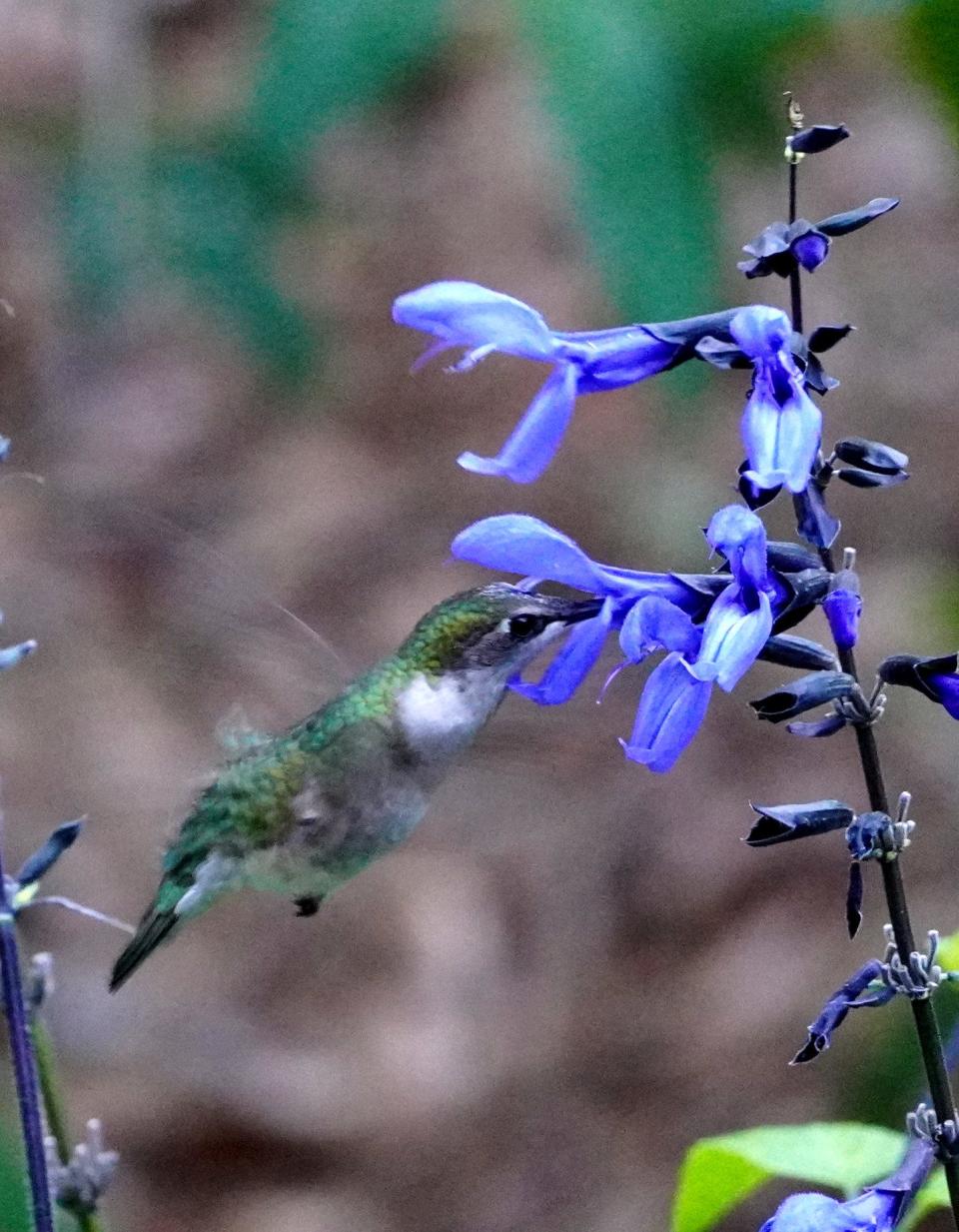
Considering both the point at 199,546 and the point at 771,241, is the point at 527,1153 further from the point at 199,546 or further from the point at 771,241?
the point at 771,241

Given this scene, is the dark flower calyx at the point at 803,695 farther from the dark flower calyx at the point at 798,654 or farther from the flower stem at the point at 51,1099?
the flower stem at the point at 51,1099

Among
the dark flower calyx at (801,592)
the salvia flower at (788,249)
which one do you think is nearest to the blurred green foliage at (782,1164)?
the dark flower calyx at (801,592)

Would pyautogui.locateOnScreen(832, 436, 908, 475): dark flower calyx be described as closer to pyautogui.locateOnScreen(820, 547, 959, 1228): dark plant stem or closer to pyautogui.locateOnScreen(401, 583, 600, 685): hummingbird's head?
pyautogui.locateOnScreen(820, 547, 959, 1228): dark plant stem

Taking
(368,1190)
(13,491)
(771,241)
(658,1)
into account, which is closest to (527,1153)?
(368,1190)

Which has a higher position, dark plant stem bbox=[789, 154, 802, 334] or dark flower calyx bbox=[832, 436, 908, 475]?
dark plant stem bbox=[789, 154, 802, 334]

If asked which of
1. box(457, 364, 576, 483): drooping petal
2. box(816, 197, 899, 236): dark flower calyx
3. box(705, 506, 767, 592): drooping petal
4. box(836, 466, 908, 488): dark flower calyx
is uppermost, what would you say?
box(816, 197, 899, 236): dark flower calyx

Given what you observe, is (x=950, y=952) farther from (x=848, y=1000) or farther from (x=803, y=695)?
(x=803, y=695)

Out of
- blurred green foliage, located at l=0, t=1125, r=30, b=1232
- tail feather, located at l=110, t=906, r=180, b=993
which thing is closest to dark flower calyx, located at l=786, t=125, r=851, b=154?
tail feather, located at l=110, t=906, r=180, b=993
